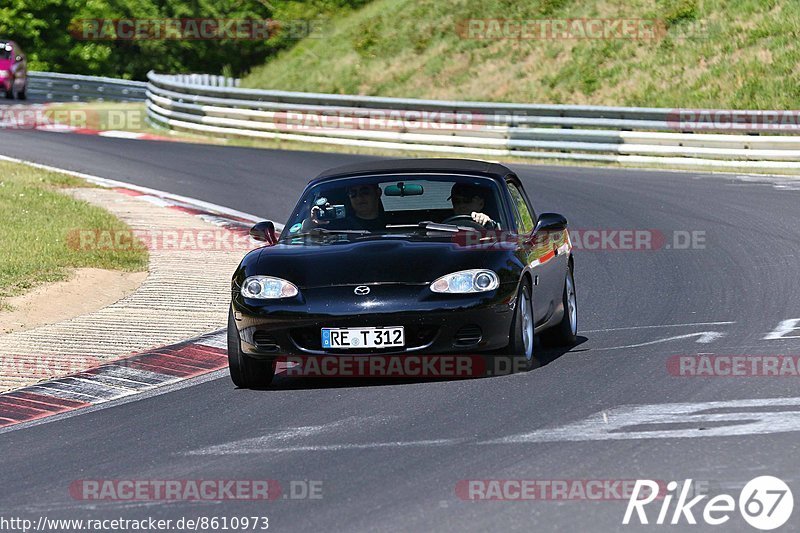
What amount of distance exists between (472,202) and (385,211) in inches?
24.0

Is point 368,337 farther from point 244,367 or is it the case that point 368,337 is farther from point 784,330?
point 784,330

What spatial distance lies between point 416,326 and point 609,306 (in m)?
3.99

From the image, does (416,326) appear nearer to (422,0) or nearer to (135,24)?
(422,0)

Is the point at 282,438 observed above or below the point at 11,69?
above

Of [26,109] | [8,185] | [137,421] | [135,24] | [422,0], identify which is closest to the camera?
[137,421]

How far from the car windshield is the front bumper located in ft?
3.22

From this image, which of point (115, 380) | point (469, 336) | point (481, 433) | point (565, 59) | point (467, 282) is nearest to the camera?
point (481, 433)

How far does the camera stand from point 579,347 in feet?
34.8

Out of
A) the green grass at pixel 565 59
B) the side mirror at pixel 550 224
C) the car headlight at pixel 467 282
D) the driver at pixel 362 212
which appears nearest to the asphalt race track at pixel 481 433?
the car headlight at pixel 467 282

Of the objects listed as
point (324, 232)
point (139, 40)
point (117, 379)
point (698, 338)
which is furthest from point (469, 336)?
point (139, 40)

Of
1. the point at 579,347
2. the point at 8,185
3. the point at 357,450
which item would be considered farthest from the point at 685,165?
the point at 357,450

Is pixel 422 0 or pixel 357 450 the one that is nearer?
pixel 357 450

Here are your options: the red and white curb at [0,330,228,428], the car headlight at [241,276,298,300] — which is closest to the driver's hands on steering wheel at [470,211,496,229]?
the car headlight at [241,276,298,300]

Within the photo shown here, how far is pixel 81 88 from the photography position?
1881 inches
